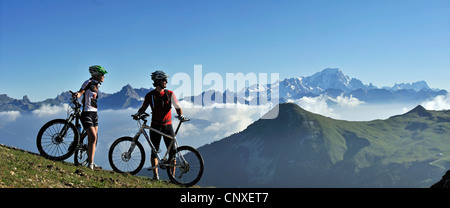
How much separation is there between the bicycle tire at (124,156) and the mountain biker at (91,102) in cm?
89

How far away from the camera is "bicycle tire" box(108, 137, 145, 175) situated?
14977mm

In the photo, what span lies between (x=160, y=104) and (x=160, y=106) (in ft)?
0.29

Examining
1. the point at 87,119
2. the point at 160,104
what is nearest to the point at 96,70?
the point at 87,119

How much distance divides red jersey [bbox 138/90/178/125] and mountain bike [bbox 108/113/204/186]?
391 mm

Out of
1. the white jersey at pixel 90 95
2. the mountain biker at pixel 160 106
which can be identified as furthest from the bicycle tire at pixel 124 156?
the white jersey at pixel 90 95

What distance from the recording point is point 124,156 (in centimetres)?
1521

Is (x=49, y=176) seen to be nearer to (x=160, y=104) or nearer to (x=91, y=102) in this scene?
(x=91, y=102)

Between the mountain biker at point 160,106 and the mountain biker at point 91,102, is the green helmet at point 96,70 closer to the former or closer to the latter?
the mountain biker at point 91,102

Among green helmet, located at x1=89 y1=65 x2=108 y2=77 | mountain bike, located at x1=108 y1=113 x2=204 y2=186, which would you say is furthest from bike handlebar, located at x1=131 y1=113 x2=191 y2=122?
green helmet, located at x1=89 y1=65 x2=108 y2=77

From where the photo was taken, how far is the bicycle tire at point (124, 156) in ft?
49.1
